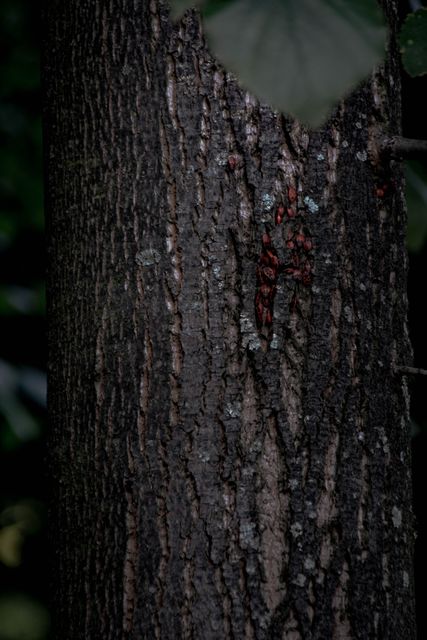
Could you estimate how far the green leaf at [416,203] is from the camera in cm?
177

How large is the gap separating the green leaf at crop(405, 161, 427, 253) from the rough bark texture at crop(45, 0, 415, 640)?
0.75 metres

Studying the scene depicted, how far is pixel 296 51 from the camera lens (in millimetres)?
391

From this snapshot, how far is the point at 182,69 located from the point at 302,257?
323 mm

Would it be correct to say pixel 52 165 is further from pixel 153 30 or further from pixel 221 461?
pixel 221 461

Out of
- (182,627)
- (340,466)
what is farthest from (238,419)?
(182,627)

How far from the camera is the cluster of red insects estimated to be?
994 mm

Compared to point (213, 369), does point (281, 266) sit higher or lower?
higher

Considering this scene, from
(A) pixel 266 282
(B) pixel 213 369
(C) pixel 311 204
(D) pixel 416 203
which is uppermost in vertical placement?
(D) pixel 416 203

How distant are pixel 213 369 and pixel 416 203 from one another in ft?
3.40

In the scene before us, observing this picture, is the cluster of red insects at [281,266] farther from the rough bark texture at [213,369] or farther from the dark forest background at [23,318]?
the dark forest background at [23,318]

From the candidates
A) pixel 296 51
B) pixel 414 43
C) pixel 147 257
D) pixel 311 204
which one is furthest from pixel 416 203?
pixel 296 51

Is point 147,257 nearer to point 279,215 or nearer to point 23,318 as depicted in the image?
point 279,215

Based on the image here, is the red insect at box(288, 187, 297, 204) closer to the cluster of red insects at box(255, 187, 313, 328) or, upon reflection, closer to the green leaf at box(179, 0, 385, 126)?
the cluster of red insects at box(255, 187, 313, 328)

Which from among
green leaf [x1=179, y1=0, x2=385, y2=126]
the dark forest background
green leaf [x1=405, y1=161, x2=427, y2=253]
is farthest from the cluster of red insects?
A: the dark forest background
